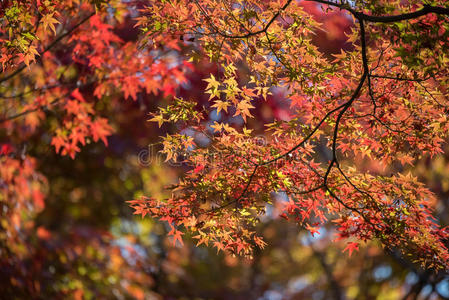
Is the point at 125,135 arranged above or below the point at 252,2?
above

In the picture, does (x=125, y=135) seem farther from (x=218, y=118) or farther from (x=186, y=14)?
(x=186, y=14)

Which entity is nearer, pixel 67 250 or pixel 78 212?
pixel 67 250

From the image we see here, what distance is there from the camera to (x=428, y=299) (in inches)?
243

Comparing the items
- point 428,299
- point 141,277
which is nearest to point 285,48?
point 428,299

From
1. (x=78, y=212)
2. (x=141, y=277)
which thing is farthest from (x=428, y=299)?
(x=78, y=212)

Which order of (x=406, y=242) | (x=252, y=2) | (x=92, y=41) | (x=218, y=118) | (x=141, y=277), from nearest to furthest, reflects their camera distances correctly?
(x=252, y=2), (x=406, y=242), (x=92, y=41), (x=218, y=118), (x=141, y=277)

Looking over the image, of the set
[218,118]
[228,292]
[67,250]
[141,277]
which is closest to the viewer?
[218,118]

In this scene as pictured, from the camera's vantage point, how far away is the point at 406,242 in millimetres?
2926

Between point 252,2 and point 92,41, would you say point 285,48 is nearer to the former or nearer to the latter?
point 252,2

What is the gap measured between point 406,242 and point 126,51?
3.83 meters

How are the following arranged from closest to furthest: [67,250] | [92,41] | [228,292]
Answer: [92,41] < [67,250] < [228,292]

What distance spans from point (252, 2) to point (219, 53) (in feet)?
1.37

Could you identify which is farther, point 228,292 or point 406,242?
point 228,292

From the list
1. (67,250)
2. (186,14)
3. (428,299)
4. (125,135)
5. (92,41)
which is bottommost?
(67,250)
